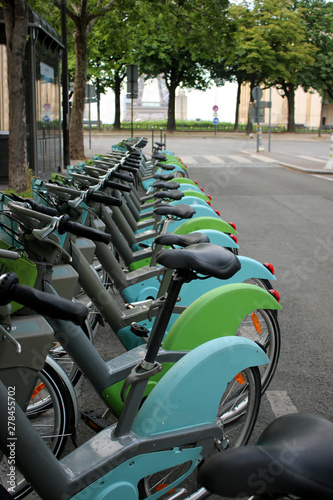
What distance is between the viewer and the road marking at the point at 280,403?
3.11 metres

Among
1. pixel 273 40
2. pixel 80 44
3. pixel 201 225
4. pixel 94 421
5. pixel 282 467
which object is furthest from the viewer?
pixel 273 40

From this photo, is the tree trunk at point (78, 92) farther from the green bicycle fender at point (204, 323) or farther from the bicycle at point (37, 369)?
the bicycle at point (37, 369)

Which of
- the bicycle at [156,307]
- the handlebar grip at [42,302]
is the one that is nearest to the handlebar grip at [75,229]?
the bicycle at [156,307]

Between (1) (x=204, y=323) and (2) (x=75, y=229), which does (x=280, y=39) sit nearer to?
(1) (x=204, y=323)

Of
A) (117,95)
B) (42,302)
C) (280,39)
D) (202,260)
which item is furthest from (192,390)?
(117,95)

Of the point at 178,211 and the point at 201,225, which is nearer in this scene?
the point at 178,211

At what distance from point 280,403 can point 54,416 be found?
55.9 inches

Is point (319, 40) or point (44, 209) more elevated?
point (319, 40)

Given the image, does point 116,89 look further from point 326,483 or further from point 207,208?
point 326,483

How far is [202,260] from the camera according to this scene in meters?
2.02

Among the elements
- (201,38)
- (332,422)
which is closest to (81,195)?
(332,422)

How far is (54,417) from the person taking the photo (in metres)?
2.36

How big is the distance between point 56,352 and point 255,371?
122 centimetres

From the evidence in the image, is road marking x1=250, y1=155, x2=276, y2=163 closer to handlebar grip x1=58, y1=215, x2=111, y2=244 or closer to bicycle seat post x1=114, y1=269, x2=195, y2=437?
handlebar grip x1=58, y1=215, x2=111, y2=244
